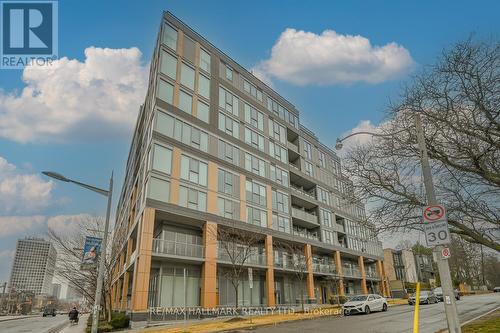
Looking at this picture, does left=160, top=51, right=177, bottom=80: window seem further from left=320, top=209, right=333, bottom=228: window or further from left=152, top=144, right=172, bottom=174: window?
left=320, top=209, right=333, bottom=228: window

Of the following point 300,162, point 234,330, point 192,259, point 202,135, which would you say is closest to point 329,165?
point 300,162

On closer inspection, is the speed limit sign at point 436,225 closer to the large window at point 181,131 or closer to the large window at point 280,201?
the large window at point 181,131

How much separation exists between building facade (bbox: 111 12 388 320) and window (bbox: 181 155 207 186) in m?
0.10

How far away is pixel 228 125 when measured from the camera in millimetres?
35406

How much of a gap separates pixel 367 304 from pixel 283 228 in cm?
1451

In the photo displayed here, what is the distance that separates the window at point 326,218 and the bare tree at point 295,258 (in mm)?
8895

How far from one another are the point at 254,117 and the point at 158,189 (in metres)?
17.6

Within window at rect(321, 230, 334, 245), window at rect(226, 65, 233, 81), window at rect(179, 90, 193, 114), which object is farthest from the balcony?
window at rect(179, 90, 193, 114)

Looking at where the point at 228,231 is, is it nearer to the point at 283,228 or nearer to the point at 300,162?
the point at 283,228

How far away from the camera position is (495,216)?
509 inches

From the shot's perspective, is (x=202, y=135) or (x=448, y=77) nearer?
(x=448, y=77)

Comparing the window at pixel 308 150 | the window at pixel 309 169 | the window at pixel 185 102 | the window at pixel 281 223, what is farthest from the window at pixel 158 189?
the window at pixel 308 150

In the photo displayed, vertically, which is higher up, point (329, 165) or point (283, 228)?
point (329, 165)

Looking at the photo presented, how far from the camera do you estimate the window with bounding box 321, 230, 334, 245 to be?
45656 millimetres
